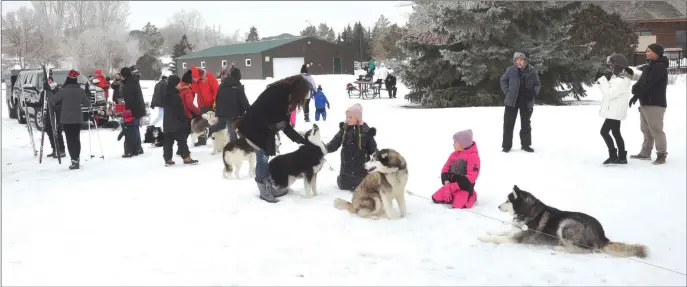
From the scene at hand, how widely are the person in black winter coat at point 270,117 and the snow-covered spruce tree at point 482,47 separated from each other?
11.2 metres

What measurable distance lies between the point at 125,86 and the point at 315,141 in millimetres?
5710

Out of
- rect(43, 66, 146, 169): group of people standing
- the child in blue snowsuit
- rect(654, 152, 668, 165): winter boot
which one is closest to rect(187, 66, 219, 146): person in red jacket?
rect(43, 66, 146, 169): group of people standing

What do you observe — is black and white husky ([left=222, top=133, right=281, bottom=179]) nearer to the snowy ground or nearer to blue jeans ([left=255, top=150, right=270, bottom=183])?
the snowy ground

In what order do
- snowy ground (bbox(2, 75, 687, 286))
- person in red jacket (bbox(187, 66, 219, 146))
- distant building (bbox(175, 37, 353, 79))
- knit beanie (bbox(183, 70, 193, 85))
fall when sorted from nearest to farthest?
snowy ground (bbox(2, 75, 687, 286)), knit beanie (bbox(183, 70, 193, 85)), person in red jacket (bbox(187, 66, 219, 146)), distant building (bbox(175, 37, 353, 79))

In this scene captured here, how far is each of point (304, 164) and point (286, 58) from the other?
117ft

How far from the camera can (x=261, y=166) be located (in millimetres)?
6508

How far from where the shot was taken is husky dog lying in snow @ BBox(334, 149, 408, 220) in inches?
219

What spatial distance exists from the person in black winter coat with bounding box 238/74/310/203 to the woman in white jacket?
4873mm

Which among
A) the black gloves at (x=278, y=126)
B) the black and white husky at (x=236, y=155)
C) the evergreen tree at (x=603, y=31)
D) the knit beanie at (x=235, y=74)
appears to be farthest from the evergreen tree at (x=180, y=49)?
the black gloves at (x=278, y=126)

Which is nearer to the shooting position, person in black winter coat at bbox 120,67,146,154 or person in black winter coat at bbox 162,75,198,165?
person in black winter coat at bbox 162,75,198,165

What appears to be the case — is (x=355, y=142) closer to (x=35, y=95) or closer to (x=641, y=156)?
(x=641, y=156)

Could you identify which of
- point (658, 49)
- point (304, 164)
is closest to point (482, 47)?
point (658, 49)

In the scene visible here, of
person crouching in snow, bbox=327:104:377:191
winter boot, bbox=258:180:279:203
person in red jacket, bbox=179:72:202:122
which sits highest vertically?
person in red jacket, bbox=179:72:202:122

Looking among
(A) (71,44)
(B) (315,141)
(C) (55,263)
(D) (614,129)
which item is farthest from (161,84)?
(A) (71,44)
